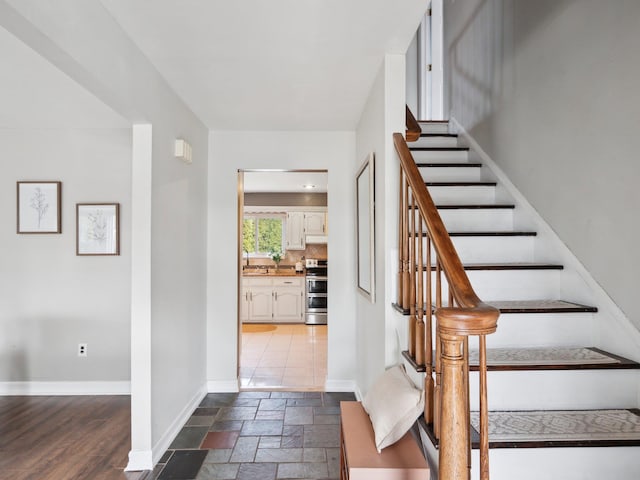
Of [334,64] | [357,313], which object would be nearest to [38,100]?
[334,64]

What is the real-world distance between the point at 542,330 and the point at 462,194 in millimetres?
1246

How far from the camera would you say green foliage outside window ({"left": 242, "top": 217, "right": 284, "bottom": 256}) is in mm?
7941

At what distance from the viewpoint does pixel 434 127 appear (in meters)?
4.04

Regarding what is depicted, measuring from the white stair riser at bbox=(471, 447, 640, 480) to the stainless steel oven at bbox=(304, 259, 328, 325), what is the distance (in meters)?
5.53

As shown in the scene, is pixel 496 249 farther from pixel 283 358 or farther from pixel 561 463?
pixel 283 358

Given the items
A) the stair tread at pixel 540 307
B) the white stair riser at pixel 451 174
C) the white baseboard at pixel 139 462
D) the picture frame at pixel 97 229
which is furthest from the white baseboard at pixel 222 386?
the white stair riser at pixel 451 174

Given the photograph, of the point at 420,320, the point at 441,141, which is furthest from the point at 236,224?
the point at 420,320

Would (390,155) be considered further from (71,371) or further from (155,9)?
(71,371)

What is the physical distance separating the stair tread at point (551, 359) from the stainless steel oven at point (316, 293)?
509 cm

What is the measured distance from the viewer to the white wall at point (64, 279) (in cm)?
353

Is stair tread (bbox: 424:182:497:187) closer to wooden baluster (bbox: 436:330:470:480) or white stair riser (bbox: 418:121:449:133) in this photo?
white stair riser (bbox: 418:121:449:133)

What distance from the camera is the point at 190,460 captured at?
2.45 metres

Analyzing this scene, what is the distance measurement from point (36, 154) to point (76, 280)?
3.96 ft

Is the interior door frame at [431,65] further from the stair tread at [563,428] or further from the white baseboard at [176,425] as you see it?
the white baseboard at [176,425]
